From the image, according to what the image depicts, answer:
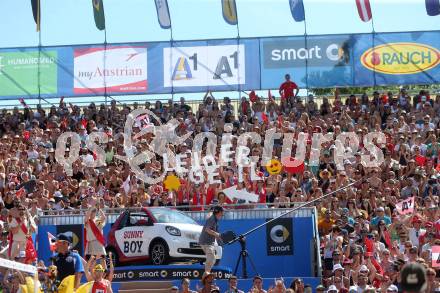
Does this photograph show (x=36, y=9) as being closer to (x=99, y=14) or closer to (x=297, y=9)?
(x=99, y=14)

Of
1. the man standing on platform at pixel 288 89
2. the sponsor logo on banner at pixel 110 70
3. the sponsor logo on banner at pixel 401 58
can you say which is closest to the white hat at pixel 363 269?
the man standing on platform at pixel 288 89

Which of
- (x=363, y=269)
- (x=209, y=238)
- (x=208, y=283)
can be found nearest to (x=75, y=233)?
(x=209, y=238)

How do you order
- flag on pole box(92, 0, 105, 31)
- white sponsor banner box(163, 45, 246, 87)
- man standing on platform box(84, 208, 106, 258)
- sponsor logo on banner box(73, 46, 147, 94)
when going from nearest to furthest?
man standing on platform box(84, 208, 106, 258)
white sponsor banner box(163, 45, 246, 87)
sponsor logo on banner box(73, 46, 147, 94)
flag on pole box(92, 0, 105, 31)

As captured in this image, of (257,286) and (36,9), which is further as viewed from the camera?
(36,9)

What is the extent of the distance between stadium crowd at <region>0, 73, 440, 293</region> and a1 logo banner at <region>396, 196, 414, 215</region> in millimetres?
163

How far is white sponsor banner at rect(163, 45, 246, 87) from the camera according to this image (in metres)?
34.2

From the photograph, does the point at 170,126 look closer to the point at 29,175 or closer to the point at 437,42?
the point at 29,175

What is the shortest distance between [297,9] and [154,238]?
649 inches

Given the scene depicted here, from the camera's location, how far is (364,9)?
115 feet

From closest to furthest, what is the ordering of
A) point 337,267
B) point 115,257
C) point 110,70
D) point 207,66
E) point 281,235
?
1. point 337,267
2. point 115,257
3. point 281,235
4. point 207,66
5. point 110,70

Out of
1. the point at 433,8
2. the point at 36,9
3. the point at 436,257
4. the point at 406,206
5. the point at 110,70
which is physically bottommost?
the point at 436,257

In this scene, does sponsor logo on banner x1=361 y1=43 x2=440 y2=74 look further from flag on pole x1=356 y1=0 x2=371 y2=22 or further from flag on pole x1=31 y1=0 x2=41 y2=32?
flag on pole x1=31 y1=0 x2=41 y2=32

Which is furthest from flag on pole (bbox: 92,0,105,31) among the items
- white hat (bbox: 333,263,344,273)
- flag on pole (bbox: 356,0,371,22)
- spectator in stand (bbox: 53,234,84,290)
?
spectator in stand (bbox: 53,234,84,290)

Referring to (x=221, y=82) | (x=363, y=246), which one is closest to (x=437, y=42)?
(x=221, y=82)
